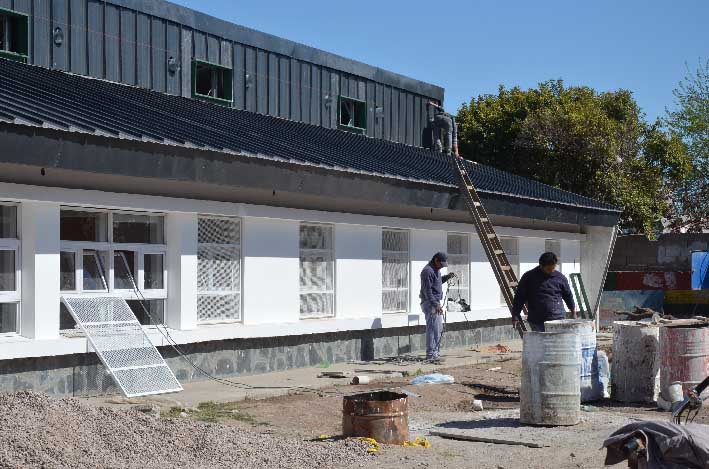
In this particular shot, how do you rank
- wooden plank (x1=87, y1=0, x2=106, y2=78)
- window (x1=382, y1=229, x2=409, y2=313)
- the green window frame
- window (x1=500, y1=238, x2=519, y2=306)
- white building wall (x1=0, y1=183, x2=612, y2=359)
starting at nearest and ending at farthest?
1. white building wall (x1=0, y1=183, x2=612, y2=359)
2. wooden plank (x1=87, y1=0, x2=106, y2=78)
3. window (x1=382, y1=229, x2=409, y2=313)
4. the green window frame
5. window (x1=500, y1=238, x2=519, y2=306)

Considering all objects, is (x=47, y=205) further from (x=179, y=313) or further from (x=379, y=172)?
(x=379, y=172)

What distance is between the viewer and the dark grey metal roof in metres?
13.1

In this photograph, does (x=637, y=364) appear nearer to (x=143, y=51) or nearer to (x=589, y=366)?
(x=589, y=366)

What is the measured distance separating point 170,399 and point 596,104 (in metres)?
31.0

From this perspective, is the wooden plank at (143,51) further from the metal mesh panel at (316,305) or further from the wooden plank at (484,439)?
the wooden plank at (484,439)

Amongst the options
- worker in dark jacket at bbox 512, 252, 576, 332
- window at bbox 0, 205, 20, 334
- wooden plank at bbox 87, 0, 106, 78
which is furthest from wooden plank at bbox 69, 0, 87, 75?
worker in dark jacket at bbox 512, 252, 576, 332

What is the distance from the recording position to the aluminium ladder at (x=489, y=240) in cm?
1764

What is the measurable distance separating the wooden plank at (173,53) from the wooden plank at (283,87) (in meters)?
3.27

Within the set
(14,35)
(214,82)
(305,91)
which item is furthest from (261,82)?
(14,35)

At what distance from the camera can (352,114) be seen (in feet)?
87.2

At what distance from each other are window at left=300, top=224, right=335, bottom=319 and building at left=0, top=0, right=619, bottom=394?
4cm

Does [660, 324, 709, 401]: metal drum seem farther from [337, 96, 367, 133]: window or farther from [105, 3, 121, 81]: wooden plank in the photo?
[337, 96, 367, 133]: window

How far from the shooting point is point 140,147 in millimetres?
12977

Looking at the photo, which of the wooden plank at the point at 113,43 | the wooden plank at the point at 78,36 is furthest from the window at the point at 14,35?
the wooden plank at the point at 113,43
